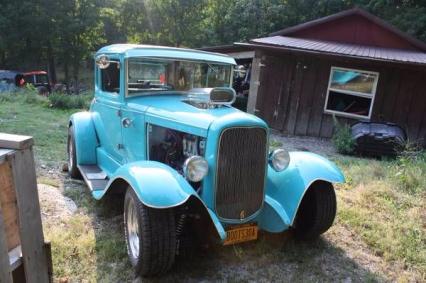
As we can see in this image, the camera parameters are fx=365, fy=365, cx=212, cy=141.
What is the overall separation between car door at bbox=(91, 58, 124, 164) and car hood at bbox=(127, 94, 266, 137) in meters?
0.38

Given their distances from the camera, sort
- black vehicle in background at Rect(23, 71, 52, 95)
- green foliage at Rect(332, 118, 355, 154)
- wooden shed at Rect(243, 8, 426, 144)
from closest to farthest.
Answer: green foliage at Rect(332, 118, 355, 154), wooden shed at Rect(243, 8, 426, 144), black vehicle in background at Rect(23, 71, 52, 95)

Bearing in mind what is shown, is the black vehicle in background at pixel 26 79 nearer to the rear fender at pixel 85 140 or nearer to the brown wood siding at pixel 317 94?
the brown wood siding at pixel 317 94

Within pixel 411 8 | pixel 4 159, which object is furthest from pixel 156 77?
pixel 411 8

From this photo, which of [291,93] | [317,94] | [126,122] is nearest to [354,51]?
[317,94]

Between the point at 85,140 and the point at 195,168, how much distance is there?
8.31 feet

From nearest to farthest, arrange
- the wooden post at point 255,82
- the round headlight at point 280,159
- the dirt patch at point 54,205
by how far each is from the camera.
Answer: the round headlight at point 280,159 → the dirt patch at point 54,205 → the wooden post at point 255,82

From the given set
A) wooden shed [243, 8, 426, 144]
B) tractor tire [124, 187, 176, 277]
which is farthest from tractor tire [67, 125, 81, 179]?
wooden shed [243, 8, 426, 144]

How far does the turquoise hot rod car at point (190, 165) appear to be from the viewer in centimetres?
294

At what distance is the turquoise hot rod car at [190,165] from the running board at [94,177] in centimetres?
1

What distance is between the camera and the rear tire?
Answer: 11.8 ft

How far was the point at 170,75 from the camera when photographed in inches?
171

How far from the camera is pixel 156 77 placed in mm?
4348

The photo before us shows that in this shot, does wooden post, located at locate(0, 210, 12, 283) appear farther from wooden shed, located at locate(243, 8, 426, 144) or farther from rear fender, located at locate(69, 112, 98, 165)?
wooden shed, located at locate(243, 8, 426, 144)

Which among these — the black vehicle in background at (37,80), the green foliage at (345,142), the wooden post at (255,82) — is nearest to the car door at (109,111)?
the green foliage at (345,142)
